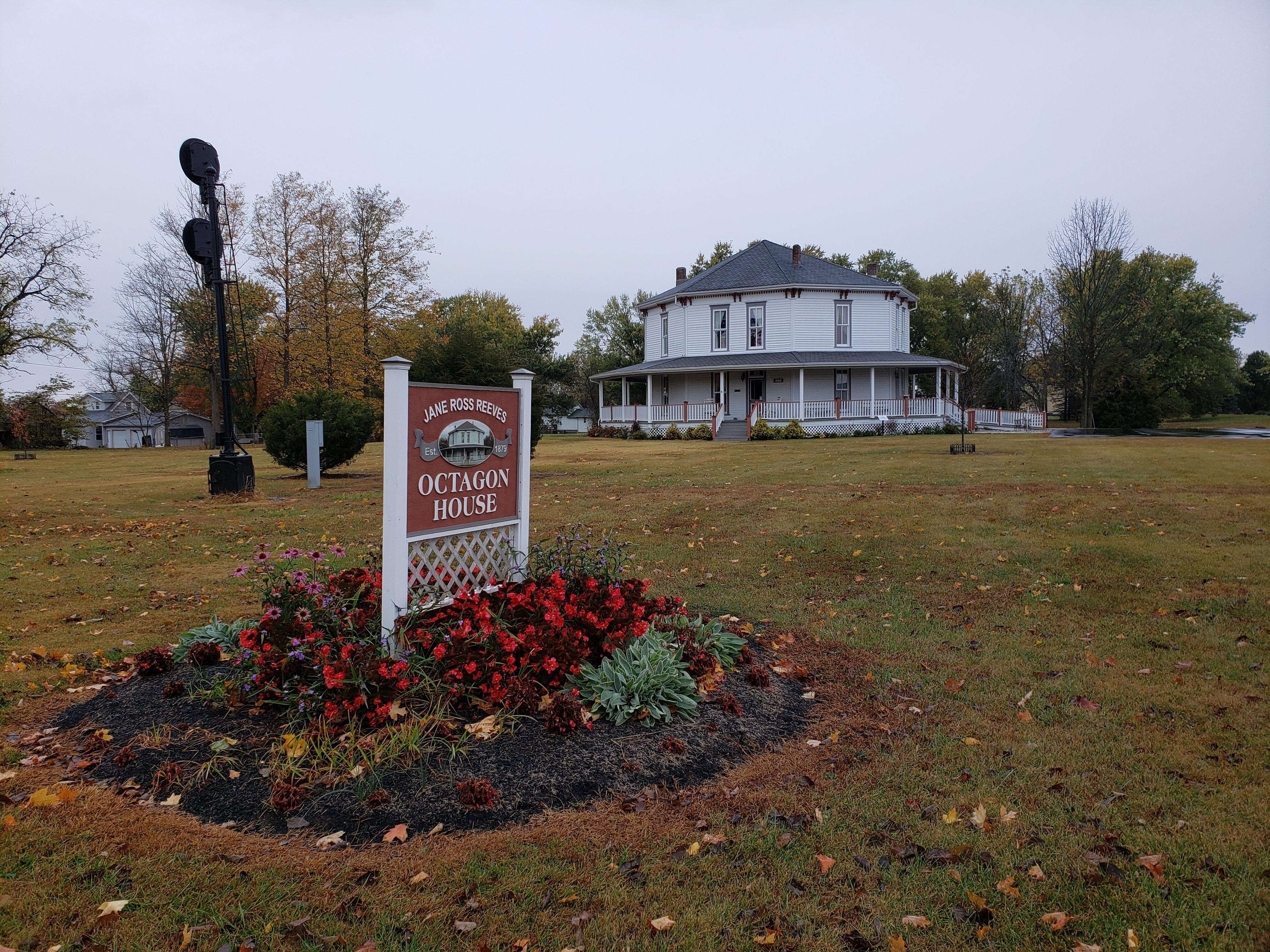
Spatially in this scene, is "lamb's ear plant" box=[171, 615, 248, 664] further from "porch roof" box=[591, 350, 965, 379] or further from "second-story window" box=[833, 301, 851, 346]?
"second-story window" box=[833, 301, 851, 346]

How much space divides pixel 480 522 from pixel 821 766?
259cm

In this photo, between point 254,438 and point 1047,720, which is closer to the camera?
point 1047,720

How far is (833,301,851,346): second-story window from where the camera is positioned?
35.7m

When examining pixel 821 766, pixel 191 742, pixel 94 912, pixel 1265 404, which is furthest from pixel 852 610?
pixel 1265 404

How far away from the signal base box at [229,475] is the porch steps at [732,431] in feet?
66.3

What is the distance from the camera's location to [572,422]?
236ft

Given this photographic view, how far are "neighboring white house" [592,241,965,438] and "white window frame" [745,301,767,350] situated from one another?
0.15ft

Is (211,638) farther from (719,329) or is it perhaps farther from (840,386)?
(840,386)

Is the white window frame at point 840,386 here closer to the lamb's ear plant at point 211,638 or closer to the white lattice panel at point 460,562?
the white lattice panel at point 460,562

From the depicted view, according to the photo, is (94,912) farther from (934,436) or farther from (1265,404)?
(1265,404)

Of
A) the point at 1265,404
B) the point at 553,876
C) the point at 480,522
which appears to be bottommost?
the point at 553,876

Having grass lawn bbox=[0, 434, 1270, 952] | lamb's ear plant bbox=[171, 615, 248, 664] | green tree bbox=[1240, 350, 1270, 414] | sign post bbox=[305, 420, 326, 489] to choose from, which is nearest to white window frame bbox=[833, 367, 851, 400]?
sign post bbox=[305, 420, 326, 489]

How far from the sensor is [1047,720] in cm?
451

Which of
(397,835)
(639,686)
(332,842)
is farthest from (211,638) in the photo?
(639,686)
